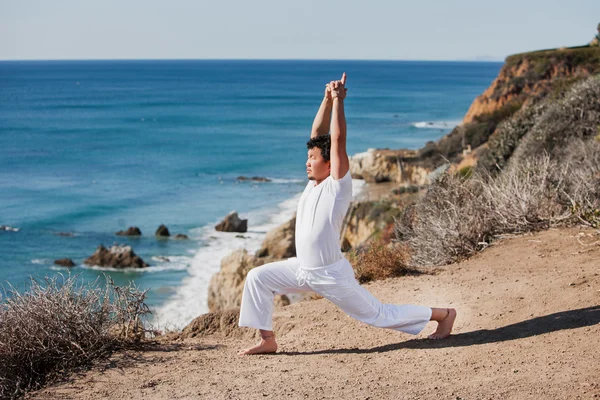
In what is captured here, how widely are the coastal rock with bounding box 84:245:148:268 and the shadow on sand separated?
69.7 ft

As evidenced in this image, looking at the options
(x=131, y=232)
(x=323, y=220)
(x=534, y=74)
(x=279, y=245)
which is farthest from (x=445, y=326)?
(x=534, y=74)

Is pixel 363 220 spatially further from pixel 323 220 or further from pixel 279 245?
pixel 323 220

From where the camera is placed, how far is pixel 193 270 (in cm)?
2591

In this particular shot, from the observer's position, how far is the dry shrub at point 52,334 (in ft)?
19.4

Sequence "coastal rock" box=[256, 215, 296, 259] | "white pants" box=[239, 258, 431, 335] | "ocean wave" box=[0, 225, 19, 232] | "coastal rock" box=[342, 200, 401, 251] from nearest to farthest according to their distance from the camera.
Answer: "white pants" box=[239, 258, 431, 335], "coastal rock" box=[342, 200, 401, 251], "coastal rock" box=[256, 215, 296, 259], "ocean wave" box=[0, 225, 19, 232]

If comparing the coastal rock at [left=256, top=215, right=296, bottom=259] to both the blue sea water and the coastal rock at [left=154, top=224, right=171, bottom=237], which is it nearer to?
the blue sea water

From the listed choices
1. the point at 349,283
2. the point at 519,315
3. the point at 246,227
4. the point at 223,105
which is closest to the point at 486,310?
the point at 519,315

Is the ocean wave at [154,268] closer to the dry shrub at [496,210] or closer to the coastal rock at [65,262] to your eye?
the coastal rock at [65,262]

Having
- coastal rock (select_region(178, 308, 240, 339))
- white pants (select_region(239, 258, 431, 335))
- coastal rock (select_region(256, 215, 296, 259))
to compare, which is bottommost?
coastal rock (select_region(256, 215, 296, 259))

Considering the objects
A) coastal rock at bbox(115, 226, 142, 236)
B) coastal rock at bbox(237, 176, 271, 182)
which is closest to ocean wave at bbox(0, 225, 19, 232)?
coastal rock at bbox(115, 226, 142, 236)

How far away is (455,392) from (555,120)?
11.2 meters

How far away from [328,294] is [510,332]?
65.1 inches

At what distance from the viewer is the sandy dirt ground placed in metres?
5.14

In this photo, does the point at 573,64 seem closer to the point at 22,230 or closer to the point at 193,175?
the point at 193,175
